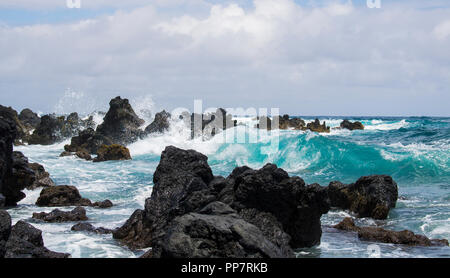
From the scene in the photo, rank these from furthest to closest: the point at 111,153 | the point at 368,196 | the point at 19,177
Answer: the point at 111,153 < the point at 19,177 < the point at 368,196

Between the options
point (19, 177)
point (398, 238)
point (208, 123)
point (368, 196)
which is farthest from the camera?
point (208, 123)

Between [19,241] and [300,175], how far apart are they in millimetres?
14388

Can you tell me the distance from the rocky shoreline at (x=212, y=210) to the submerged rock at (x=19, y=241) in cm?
1

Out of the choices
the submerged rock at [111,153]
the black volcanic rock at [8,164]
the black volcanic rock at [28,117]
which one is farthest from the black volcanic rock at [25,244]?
the black volcanic rock at [28,117]

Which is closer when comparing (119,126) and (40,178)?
(40,178)

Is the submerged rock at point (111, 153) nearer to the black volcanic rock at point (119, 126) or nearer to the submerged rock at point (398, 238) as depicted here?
the black volcanic rock at point (119, 126)

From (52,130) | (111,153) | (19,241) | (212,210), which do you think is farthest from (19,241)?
(52,130)

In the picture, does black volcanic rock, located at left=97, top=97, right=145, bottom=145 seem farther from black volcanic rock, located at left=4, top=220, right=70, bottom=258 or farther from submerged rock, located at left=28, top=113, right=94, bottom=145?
black volcanic rock, located at left=4, top=220, right=70, bottom=258

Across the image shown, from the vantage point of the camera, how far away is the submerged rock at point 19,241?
5270 millimetres

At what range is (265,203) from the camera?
24.2ft

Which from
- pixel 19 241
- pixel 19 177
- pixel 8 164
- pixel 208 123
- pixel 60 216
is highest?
pixel 208 123

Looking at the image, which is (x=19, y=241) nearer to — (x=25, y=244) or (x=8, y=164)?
(x=25, y=244)

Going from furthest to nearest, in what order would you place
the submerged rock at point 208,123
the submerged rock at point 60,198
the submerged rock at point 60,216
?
1. the submerged rock at point 208,123
2. the submerged rock at point 60,198
3. the submerged rock at point 60,216

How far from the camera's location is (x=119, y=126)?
104ft
